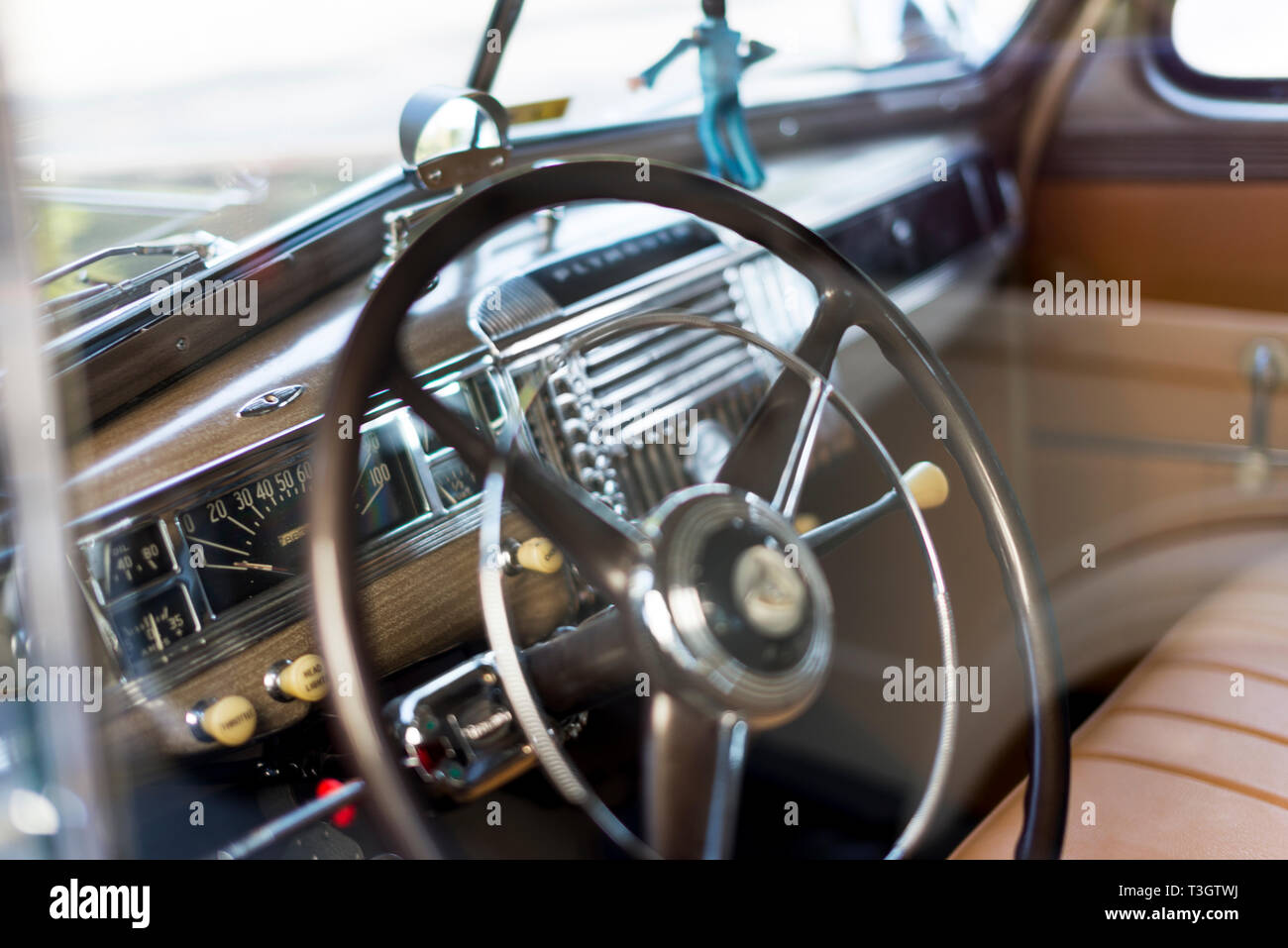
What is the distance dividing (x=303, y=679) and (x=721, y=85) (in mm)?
1129

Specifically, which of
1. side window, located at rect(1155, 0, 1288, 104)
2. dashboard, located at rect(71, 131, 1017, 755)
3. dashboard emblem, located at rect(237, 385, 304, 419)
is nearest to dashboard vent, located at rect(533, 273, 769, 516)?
dashboard, located at rect(71, 131, 1017, 755)

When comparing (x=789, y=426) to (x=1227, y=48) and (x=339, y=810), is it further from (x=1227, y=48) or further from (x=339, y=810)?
(x=1227, y=48)

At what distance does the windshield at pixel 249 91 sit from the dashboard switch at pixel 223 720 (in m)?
0.35

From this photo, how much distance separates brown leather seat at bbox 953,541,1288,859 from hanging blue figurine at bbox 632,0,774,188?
926 millimetres

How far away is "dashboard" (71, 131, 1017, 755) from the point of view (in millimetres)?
976

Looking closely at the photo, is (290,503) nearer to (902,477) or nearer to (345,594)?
(345,594)

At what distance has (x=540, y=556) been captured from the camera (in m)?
1.11

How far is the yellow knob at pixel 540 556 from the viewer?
3.65 feet

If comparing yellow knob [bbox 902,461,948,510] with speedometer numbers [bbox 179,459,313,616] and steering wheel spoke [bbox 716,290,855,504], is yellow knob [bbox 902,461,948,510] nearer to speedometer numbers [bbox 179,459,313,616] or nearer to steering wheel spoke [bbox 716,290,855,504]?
steering wheel spoke [bbox 716,290,855,504]

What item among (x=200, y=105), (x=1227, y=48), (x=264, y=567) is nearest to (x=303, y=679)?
(x=264, y=567)

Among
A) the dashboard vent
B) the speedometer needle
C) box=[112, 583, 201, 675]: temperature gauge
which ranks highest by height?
the dashboard vent

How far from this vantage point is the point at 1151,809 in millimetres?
1226

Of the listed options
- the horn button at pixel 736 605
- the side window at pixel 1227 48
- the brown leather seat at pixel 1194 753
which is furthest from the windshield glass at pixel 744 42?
the brown leather seat at pixel 1194 753
